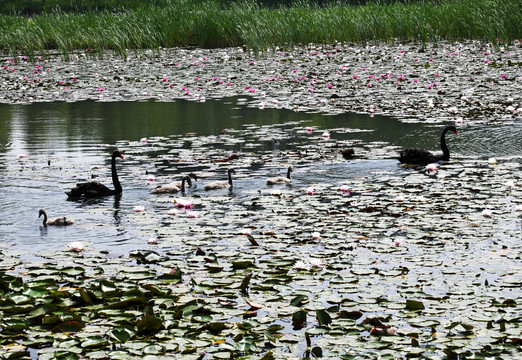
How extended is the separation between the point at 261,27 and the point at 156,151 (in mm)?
14948

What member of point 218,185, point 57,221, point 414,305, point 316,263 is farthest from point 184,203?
point 414,305

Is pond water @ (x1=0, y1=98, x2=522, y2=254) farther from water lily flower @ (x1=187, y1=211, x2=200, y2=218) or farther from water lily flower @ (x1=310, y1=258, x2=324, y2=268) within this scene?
water lily flower @ (x1=310, y1=258, x2=324, y2=268)

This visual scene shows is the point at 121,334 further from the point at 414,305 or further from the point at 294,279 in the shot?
the point at 414,305

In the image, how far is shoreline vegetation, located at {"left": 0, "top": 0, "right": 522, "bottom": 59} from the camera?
23719 millimetres

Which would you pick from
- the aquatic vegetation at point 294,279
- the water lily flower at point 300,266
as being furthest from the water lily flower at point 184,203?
the water lily flower at point 300,266

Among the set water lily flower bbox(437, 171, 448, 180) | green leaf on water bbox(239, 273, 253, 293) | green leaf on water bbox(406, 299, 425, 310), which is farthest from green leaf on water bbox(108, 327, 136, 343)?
water lily flower bbox(437, 171, 448, 180)

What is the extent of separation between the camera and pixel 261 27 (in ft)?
87.2

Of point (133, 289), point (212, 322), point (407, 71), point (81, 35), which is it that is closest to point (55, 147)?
point (133, 289)

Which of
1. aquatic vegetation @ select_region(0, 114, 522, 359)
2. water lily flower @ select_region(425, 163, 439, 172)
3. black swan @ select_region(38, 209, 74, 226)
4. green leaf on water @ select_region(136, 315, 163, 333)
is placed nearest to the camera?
aquatic vegetation @ select_region(0, 114, 522, 359)

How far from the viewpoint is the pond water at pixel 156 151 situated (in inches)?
336

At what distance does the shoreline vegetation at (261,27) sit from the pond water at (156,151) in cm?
908

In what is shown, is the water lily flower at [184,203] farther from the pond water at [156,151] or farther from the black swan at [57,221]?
the black swan at [57,221]

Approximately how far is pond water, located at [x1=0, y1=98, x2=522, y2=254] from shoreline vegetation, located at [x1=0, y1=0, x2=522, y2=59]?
908 cm

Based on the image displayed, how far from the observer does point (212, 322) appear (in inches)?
209
